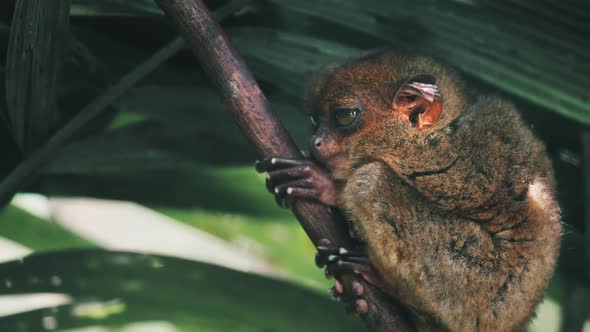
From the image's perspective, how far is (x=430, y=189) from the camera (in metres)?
2.64

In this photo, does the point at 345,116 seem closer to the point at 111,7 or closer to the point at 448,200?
the point at 448,200

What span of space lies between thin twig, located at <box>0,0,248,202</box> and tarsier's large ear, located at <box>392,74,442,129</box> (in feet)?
2.52

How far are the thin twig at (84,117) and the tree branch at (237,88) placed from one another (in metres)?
0.52

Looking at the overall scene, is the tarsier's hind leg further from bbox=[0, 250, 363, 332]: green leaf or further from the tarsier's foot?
bbox=[0, 250, 363, 332]: green leaf

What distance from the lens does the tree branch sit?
2270 mm

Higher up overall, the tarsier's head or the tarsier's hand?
the tarsier's head

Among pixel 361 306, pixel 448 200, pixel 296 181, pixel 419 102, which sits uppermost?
pixel 419 102

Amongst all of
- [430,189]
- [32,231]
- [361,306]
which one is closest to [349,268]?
[361,306]

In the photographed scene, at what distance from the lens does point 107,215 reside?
286 inches

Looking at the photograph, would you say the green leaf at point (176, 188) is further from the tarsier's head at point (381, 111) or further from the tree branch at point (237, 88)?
the tree branch at point (237, 88)

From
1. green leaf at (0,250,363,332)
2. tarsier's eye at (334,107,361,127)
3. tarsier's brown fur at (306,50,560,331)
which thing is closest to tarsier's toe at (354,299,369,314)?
tarsier's brown fur at (306,50,560,331)

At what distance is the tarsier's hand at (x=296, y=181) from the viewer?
94.9 inches

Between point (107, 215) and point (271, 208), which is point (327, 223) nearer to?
point (271, 208)

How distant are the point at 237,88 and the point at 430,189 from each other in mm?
894
